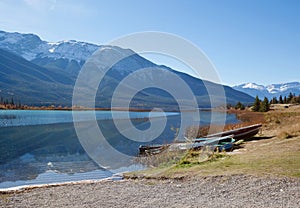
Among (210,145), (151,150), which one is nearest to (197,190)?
(210,145)

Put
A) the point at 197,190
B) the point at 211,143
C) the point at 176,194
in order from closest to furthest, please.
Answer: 1. the point at 176,194
2. the point at 197,190
3. the point at 211,143

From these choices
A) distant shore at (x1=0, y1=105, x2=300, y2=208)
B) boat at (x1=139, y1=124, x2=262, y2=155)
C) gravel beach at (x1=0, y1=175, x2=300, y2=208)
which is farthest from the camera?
boat at (x1=139, y1=124, x2=262, y2=155)

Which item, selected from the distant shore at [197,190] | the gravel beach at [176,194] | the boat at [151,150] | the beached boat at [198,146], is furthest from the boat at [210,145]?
the gravel beach at [176,194]

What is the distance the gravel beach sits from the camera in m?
7.78

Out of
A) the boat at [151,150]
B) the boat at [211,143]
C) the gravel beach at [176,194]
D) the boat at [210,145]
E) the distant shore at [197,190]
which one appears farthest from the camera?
the boat at [151,150]

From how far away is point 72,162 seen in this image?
1830 cm

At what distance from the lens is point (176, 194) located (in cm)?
877

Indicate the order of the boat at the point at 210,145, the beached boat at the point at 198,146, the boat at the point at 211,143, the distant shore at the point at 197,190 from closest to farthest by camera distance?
the distant shore at the point at 197,190 → the boat at the point at 210,145 → the beached boat at the point at 198,146 → the boat at the point at 211,143

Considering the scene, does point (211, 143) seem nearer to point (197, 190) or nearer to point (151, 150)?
point (151, 150)

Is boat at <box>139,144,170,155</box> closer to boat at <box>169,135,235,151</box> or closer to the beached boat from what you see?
the beached boat

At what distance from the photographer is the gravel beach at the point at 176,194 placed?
7.78 m

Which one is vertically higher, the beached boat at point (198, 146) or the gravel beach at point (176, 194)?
the beached boat at point (198, 146)

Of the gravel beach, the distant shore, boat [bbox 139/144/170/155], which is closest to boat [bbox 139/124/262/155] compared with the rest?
boat [bbox 139/144/170/155]

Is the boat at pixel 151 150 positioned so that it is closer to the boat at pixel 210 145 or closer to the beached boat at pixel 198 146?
the beached boat at pixel 198 146
